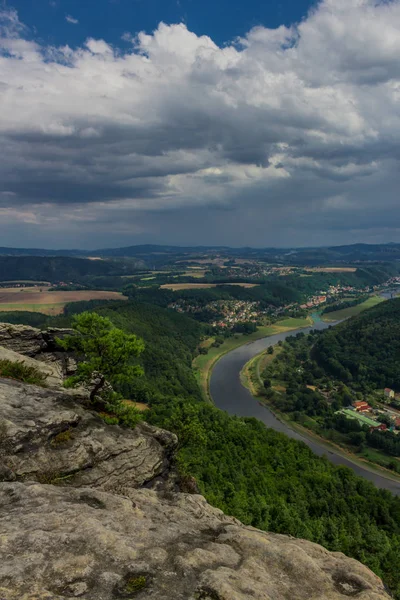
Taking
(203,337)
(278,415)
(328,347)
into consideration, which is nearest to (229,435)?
(278,415)

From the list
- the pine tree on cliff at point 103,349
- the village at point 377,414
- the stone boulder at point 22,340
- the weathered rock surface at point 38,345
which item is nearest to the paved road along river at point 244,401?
the village at point 377,414

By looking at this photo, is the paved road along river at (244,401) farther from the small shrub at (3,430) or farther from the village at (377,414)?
the small shrub at (3,430)

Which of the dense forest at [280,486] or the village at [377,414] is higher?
the dense forest at [280,486]

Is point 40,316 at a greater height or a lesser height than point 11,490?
lesser

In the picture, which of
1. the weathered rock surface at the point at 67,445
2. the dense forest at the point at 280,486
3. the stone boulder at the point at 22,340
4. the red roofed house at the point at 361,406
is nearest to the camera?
the weathered rock surface at the point at 67,445

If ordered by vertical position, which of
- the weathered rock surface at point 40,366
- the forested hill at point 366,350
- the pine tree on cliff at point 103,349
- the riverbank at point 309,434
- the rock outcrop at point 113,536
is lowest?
the riverbank at point 309,434

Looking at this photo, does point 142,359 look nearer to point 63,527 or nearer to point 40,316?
point 40,316

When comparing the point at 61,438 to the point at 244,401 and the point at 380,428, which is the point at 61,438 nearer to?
the point at 380,428
